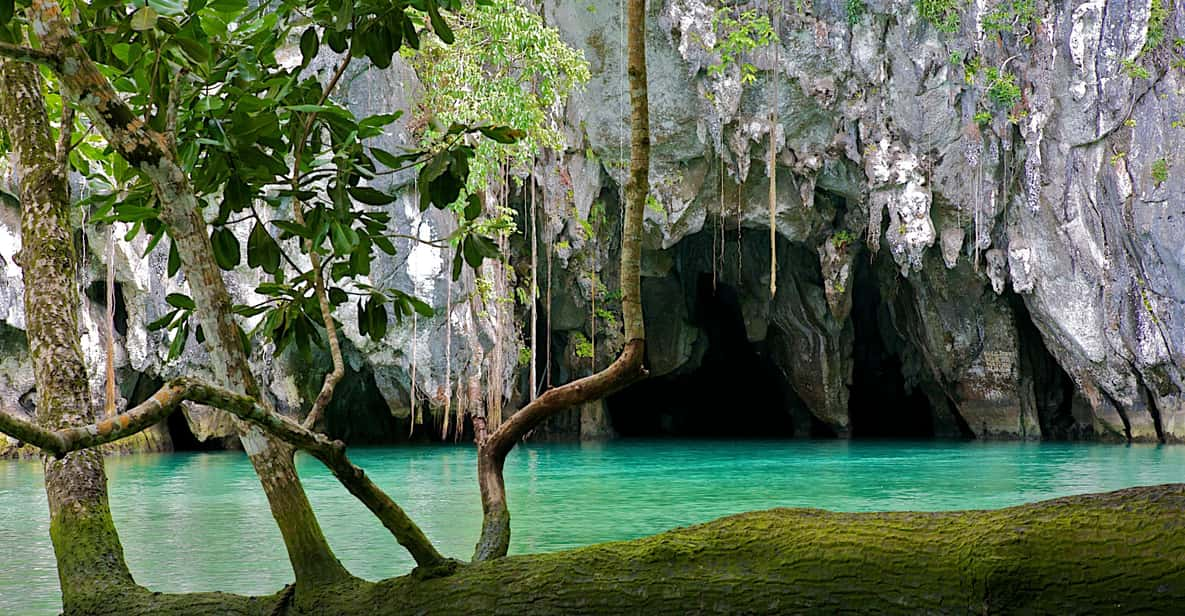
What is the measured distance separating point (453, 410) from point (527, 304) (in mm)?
2476

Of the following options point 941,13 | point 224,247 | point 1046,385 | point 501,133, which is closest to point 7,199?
point 941,13

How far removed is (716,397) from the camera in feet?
85.4

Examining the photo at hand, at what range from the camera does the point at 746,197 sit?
1770 centimetres

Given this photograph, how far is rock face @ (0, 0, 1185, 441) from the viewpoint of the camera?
16.3m

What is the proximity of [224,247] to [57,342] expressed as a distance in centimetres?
55

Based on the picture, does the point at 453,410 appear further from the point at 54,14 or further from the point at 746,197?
the point at 54,14

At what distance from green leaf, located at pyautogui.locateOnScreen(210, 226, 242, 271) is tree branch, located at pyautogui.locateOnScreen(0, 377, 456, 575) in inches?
27.3

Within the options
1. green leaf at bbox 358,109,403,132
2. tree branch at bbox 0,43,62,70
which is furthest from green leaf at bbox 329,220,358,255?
tree branch at bbox 0,43,62,70

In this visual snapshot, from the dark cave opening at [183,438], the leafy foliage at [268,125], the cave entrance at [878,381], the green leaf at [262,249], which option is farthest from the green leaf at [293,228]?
the cave entrance at [878,381]

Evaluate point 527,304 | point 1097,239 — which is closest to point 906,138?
point 1097,239

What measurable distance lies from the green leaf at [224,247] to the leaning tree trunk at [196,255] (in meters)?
0.22

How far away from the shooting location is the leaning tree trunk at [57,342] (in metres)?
2.55

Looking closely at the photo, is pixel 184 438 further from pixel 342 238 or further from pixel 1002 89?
pixel 342 238

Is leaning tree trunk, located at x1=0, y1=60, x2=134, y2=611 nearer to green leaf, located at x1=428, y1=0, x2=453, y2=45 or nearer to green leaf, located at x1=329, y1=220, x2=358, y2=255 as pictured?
green leaf, located at x1=329, y1=220, x2=358, y2=255
